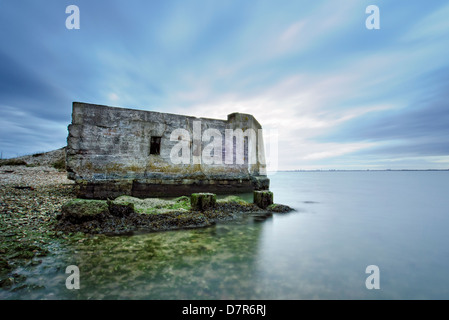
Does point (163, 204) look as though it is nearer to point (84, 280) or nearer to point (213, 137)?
point (84, 280)

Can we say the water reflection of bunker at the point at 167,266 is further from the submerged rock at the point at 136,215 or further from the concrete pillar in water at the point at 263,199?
the concrete pillar in water at the point at 263,199

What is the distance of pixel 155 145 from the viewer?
9.88 m

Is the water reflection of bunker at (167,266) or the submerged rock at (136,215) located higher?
the submerged rock at (136,215)

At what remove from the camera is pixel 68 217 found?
4699mm

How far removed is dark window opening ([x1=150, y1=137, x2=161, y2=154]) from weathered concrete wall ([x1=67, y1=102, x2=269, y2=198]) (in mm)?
199

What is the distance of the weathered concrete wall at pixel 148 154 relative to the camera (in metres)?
8.30

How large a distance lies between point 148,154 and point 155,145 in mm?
607

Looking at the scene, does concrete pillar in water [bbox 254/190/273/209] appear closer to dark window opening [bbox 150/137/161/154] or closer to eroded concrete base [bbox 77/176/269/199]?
eroded concrete base [bbox 77/176/269/199]

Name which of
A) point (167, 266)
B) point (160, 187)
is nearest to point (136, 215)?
point (167, 266)

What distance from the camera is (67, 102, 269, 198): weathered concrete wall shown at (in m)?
8.30

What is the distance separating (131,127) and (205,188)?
4718 mm

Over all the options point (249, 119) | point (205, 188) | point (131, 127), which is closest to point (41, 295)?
point (131, 127)

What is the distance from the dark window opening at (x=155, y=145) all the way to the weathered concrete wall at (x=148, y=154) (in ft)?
0.65

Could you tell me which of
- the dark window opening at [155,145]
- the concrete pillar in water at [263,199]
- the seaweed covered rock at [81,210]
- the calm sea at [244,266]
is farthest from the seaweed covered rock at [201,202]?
the dark window opening at [155,145]
